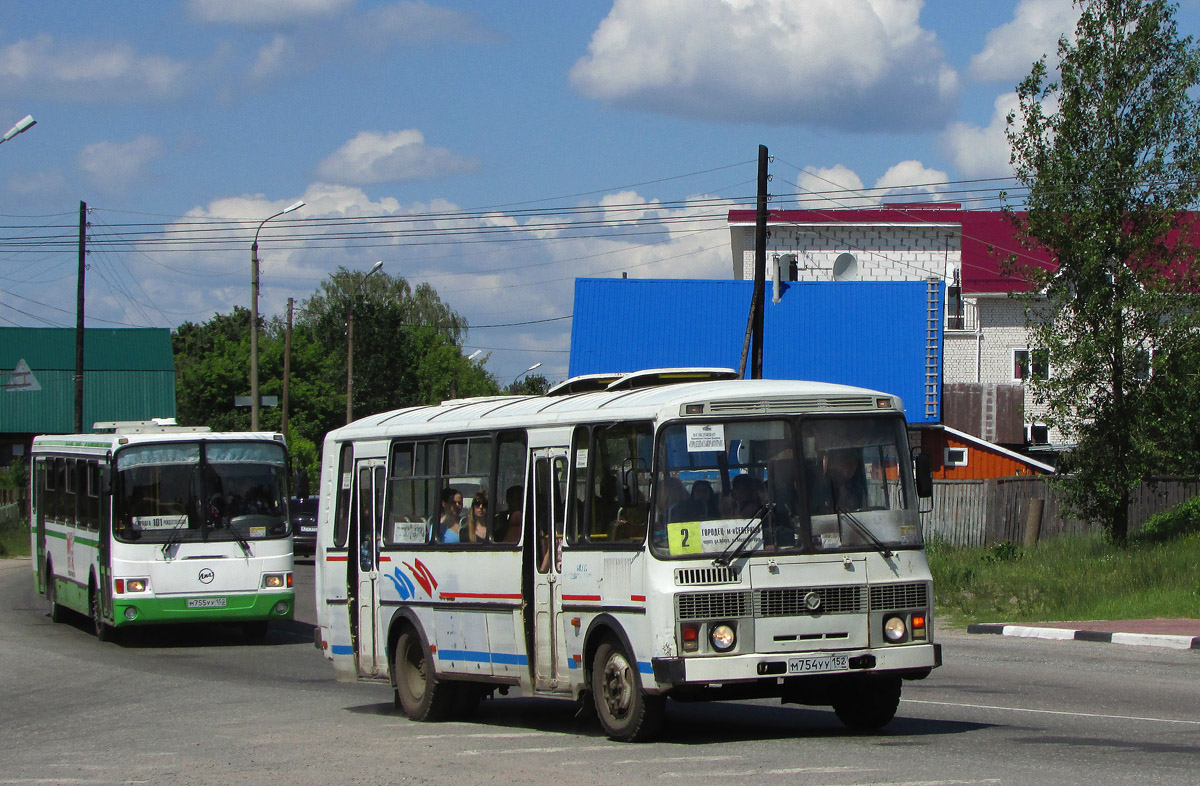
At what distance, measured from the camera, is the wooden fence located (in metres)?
33.4

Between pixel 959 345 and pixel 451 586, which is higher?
pixel 959 345

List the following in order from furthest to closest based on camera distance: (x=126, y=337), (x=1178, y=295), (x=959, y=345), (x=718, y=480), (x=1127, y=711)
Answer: (x=126, y=337) → (x=959, y=345) → (x=1178, y=295) → (x=1127, y=711) → (x=718, y=480)

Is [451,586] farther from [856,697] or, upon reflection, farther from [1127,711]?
[1127,711]

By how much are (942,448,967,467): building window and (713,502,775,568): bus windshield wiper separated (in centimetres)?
3726

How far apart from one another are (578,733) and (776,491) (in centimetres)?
259

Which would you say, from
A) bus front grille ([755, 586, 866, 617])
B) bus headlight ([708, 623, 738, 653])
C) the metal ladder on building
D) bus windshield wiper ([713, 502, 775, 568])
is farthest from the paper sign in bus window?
the metal ladder on building

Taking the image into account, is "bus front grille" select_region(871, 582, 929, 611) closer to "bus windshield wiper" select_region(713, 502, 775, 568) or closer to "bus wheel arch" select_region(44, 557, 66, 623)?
"bus windshield wiper" select_region(713, 502, 775, 568)

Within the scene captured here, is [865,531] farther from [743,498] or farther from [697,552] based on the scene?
[697,552]

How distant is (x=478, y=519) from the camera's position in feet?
38.7

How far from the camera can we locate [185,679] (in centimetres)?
1622

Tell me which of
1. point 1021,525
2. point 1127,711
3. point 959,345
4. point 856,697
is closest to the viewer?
point 856,697

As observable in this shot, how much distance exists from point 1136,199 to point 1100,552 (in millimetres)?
6357

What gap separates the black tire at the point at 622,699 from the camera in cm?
970

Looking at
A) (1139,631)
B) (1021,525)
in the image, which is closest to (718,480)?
(1139,631)
